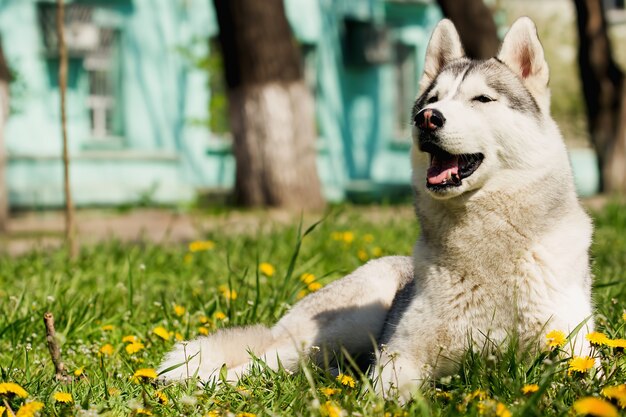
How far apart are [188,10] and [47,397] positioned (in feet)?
47.9

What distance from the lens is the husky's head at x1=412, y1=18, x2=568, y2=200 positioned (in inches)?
127

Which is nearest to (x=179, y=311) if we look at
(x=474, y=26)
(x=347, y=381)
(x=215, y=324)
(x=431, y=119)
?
(x=215, y=324)

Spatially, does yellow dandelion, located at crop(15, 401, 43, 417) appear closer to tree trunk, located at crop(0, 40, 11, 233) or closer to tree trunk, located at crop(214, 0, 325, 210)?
tree trunk, located at crop(0, 40, 11, 233)

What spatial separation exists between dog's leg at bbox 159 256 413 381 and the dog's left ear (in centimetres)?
100

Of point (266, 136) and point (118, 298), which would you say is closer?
point (118, 298)

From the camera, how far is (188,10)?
1669 cm

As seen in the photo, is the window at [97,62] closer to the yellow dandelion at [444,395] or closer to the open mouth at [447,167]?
the open mouth at [447,167]

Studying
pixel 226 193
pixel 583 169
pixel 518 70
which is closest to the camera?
pixel 518 70

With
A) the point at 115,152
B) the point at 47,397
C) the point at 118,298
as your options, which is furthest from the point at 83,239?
the point at 115,152

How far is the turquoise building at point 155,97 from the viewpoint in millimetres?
14594

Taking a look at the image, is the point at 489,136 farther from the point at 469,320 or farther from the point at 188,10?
the point at 188,10

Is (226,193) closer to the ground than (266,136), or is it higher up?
closer to the ground

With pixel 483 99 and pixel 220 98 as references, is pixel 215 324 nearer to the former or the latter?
pixel 483 99

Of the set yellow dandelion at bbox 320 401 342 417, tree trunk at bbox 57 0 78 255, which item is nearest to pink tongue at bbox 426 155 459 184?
yellow dandelion at bbox 320 401 342 417
